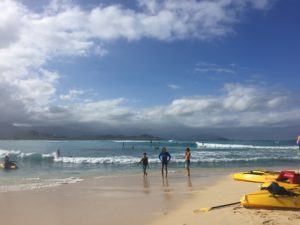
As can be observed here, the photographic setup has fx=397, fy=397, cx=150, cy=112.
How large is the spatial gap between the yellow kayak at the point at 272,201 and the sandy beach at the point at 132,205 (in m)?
0.25

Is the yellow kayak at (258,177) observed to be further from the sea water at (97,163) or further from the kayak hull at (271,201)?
the sea water at (97,163)

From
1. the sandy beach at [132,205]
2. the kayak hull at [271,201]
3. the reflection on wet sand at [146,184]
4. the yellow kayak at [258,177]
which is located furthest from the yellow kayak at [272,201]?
the yellow kayak at [258,177]

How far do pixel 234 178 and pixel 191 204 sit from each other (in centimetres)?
740

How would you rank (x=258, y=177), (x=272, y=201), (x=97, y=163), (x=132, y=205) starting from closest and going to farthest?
(x=272, y=201), (x=132, y=205), (x=258, y=177), (x=97, y=163)

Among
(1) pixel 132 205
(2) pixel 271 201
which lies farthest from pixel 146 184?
(2) pixel 271 201

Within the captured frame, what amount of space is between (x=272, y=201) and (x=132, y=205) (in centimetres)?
407

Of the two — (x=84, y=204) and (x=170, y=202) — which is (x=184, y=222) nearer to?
(x=170, y=202)

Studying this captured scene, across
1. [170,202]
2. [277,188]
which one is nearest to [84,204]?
[170,202]

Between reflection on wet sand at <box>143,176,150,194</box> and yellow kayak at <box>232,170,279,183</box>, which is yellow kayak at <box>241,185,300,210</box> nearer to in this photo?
reflection on wet sand at <box>143,176,150,194</box>

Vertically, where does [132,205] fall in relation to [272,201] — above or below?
below

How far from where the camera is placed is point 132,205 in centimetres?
1187

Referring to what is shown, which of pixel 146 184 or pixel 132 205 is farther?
pixel 146 184

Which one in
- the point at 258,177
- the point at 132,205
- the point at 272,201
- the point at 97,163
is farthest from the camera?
the point at 97,163

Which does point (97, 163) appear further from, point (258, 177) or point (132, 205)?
point (132, 205)
